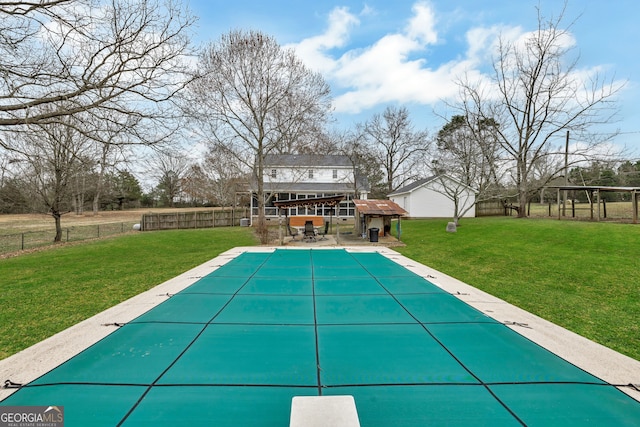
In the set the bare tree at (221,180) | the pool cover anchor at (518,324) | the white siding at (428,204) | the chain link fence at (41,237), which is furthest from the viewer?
the bare tree at (221,180)

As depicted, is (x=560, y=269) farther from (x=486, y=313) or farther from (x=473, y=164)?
(x=473, y=164)

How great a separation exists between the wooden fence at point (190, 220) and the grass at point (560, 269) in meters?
14.8

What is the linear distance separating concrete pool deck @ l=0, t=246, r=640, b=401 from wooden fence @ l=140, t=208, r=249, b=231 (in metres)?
18.1

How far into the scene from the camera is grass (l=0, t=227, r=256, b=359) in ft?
14.7

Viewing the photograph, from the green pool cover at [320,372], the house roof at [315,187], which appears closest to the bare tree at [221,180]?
the house roof at [315,187]

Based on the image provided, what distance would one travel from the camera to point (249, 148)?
18.7 meters

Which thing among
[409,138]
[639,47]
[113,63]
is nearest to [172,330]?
[113,63]

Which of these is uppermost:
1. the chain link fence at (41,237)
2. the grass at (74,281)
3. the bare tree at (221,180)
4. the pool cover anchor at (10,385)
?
the bare tree at (221,180)

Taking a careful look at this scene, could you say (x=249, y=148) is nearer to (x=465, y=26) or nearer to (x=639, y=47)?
(x=465, y=26)

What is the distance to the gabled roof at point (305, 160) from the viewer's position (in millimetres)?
22359

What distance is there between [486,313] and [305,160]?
21.2m

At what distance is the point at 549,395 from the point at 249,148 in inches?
718

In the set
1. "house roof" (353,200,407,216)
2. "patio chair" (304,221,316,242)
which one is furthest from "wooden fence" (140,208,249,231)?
"house roof" (353,200,407,216)

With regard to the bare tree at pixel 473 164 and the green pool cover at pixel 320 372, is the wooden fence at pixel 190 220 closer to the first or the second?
the bare tree at pixel 473 164
